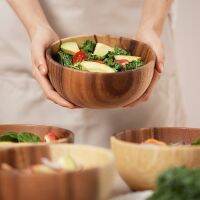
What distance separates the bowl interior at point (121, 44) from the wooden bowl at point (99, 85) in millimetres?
51

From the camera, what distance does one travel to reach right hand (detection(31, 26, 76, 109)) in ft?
3.98

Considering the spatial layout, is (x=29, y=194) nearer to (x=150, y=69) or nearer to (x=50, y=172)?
(x=50, y=172)

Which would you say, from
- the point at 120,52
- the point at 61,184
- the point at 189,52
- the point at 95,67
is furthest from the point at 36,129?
the point at 189,52

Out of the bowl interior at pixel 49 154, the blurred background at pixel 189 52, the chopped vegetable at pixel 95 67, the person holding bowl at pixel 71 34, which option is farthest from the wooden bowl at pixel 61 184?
the blurred background at pixel 189 52

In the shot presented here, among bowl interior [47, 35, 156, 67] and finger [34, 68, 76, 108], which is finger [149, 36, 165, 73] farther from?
finger [34, 68, 76, 108]

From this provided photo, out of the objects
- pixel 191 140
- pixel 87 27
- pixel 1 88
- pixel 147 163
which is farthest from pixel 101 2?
pixel 147 163

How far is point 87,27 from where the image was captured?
61.5 inches

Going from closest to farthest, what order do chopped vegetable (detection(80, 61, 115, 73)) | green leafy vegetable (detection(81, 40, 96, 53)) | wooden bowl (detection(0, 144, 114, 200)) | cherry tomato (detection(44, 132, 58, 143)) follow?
wooden bowl (detection(0, 144, 114, 200)), cherry tomato (detection(44, 132, 58, 143)), chopped vegetable (detection(80, 61, 115, 73)), green leafy vegetable (detection(81, 40, 96, 53))

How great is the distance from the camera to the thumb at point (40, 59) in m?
1.21

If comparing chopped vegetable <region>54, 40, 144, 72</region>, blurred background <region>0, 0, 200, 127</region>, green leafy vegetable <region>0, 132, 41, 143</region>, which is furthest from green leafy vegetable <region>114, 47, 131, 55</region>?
blurred background <region>0, 0, 200, 127</region>

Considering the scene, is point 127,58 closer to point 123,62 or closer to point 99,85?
point 123,62

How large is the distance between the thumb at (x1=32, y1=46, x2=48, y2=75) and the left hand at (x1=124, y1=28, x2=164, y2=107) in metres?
0.20

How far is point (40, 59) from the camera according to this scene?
122cm

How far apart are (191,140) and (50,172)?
1.42ft
